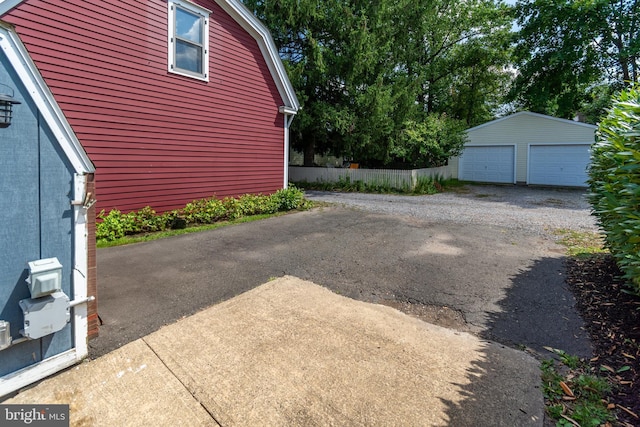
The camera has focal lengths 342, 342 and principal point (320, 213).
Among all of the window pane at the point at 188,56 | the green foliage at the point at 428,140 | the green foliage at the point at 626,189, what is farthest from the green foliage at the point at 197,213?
the green foliage at the point at 626,189

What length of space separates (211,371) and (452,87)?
26.5 m

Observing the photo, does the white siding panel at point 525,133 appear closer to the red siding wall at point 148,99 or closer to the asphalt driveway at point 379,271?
the asphalt driveway at point 379,271

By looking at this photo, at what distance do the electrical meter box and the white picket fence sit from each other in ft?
44.0

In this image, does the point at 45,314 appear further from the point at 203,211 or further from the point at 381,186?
the point at 381,186

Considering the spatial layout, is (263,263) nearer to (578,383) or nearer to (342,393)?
(342,393)

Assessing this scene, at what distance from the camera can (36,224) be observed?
2.17 meters

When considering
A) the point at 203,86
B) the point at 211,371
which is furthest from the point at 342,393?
the point at 203,86

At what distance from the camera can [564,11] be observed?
17031 mm

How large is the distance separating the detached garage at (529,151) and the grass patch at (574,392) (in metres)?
17.5

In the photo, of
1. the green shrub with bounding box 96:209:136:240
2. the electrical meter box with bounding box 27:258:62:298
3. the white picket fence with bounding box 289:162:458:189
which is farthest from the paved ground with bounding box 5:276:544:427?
the white picket fence with bounding box 289:162:458:189

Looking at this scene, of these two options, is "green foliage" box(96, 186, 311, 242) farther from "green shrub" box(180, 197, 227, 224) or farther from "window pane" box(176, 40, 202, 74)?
"window pane" box(176, 40, 202, 74)

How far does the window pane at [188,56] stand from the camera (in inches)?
297

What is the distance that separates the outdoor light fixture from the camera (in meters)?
1.93

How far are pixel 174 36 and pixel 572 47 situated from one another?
19.5 m
